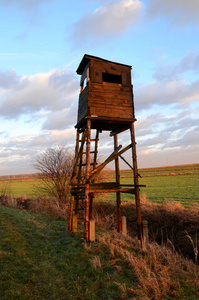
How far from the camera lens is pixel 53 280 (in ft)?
18.1

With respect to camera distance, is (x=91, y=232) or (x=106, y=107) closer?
(x=91, y=232)

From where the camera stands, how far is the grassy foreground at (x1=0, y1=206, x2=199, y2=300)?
4.82 meters

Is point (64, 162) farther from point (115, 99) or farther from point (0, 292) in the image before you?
point (0, 292)

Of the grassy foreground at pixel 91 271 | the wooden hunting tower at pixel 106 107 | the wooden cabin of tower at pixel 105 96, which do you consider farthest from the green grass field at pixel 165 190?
the grassy foreground at pixel 91 271

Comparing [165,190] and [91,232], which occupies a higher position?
[91,232]

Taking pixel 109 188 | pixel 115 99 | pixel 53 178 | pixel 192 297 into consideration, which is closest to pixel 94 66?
pixel 115 99

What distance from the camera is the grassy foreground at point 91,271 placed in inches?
190

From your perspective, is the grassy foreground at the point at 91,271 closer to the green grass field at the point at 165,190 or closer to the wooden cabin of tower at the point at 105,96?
the wooden cabin of tower at the point at 105,96

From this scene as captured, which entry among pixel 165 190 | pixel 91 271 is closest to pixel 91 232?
pixel 91 271

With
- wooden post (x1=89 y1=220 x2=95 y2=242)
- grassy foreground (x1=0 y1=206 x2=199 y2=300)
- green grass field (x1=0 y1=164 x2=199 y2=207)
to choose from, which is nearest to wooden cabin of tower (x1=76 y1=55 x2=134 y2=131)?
wooden post (x1=89 y1=220 x2=95 y2=242)

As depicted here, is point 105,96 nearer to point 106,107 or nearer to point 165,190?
point 106,107

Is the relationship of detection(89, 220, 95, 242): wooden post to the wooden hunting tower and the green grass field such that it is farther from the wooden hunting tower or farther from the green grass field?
the green grass field

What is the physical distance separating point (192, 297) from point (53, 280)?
3.46 metres

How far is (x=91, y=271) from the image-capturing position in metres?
5.89
